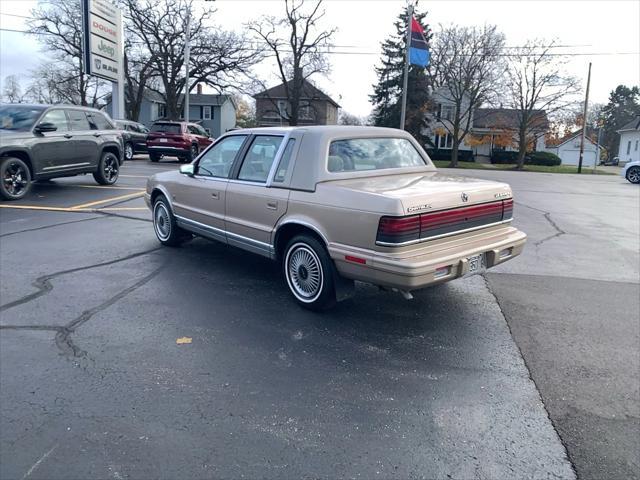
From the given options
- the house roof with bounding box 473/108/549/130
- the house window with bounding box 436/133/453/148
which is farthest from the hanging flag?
the house window with bounding box 436/133/453/148

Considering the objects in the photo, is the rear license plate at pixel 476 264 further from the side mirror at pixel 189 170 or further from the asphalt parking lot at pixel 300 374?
the side mirror at pixel 189 170

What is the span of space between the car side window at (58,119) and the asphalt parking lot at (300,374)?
519cm

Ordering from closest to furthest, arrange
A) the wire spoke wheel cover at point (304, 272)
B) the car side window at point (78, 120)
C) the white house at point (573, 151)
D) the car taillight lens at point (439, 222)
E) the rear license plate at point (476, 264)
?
the car taillight lens at point (439, 222) → the rear license plate at point (476, 264) → the wire spoke wheel cover at point (304, 272) → the car side window at point (78, 120) → the white house at point (573, 151)

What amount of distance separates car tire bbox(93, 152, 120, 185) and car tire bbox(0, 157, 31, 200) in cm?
228

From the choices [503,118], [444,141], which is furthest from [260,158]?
[444,141]

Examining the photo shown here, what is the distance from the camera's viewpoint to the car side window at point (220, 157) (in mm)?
5855

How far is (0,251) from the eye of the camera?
21.9ft

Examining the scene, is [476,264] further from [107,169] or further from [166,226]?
[107,169]

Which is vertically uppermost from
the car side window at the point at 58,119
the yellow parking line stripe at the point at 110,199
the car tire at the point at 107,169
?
Answer: the car side window at the point at 58,119

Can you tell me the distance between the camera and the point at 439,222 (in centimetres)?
424

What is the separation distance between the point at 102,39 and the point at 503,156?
43.0 m

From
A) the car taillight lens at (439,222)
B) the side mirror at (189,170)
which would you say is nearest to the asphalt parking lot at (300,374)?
the car taillight lens at (439,222)

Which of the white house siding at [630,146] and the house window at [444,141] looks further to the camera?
the house window at [444,141]

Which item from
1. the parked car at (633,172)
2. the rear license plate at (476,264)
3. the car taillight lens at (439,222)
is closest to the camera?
the car taillight lens at (439,222)
